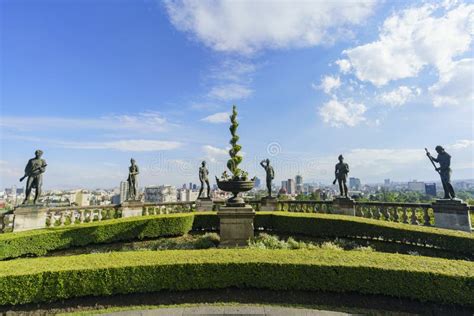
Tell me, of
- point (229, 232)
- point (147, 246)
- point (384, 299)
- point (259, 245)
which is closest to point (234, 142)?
point (229, 232)

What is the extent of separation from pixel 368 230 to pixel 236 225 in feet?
16.5

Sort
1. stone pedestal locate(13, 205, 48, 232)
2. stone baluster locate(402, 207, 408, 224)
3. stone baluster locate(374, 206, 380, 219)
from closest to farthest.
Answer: stone pedestal locate(13, 205, 48, 232), stone baluster locate(402, 207, 408, 224), stone baluster locate(374, 206, 380, 219)

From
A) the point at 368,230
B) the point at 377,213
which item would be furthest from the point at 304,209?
the point at 368,230

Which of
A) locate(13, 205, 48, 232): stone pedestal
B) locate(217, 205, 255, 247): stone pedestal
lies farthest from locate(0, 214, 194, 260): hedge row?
locate(217, 205, 255, 247): stone pedestal

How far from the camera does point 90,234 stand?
985 centimetres

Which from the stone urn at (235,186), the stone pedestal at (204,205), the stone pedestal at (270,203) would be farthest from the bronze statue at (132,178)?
the stone pedestal at (270,203)

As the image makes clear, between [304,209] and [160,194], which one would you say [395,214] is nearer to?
[304,209]

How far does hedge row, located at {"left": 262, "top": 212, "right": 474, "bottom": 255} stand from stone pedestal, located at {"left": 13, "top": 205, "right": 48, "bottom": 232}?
10.3 metres

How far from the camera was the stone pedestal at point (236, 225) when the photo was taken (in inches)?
364

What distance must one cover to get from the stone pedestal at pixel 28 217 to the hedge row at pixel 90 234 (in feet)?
6.68

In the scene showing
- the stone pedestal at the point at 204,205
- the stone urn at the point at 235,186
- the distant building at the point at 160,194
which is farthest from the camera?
the distant building at the point at 160,194

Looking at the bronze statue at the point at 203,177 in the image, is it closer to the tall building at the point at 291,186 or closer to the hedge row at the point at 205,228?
the hedge row at the point at 205,228

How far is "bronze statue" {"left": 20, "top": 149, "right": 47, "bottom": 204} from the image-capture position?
10938 millimetres

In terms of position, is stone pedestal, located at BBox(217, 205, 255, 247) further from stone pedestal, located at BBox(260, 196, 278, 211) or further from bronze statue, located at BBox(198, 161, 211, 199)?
bronze statue, located at BBox(198, 161, 211, 199)
